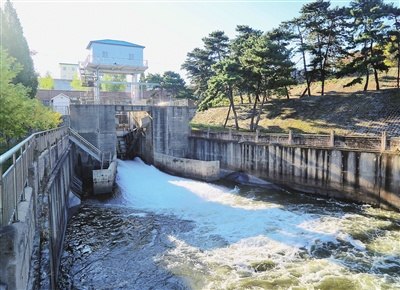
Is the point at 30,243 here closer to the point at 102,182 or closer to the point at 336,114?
the point at 102,182

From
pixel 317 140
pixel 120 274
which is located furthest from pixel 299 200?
pixel 120 274

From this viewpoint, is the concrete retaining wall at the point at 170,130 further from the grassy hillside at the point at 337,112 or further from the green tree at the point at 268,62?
the grassy hillside at the point at 337,112

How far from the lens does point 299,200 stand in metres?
18.0

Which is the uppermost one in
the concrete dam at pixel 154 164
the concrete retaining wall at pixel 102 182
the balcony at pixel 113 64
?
the balcony at pixel 113 64

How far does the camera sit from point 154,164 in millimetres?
28094

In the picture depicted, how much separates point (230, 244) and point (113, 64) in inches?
1120

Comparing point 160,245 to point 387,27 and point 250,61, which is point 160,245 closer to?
point 250,61

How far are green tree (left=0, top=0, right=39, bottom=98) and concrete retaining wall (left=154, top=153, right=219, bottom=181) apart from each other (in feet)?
41.8

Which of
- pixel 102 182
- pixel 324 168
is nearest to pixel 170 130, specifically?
pixel 102 182

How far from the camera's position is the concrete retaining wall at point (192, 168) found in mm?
23000

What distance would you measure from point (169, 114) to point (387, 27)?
23220mm

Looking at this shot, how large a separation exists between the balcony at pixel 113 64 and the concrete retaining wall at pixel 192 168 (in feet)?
47.9

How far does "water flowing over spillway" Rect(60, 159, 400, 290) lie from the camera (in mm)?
9266

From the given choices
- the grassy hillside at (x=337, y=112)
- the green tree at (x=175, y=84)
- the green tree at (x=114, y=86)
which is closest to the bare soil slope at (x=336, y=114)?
the grassy hillside at (x=337, y=112)
